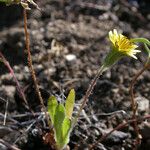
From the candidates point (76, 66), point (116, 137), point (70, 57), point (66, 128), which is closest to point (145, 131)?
point (116, 137)

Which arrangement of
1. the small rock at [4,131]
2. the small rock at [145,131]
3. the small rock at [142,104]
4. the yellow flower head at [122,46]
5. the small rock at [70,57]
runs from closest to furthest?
the yellow flower head at [122,46], the small rock at [4,131], the small rock at [145,131], the small rock at [142,104], the small rock at [70,57]

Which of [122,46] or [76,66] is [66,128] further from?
[76,66]

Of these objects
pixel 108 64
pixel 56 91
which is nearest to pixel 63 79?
pixel 56 91

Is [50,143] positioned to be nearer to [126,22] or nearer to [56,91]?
[56,91]

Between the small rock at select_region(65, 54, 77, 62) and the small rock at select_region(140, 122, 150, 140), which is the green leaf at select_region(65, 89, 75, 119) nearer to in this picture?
the small rock at select_region(140, 122, 150, 140)

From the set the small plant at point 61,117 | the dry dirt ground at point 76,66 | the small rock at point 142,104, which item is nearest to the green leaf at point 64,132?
the small plant at point 61,117

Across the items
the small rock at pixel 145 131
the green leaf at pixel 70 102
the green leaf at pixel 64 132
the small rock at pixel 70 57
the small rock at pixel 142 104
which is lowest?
the small rock at pixel 145 131

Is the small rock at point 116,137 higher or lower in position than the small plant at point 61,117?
lower

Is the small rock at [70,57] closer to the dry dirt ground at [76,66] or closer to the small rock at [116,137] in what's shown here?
the dry dirt ground at [76,66]
